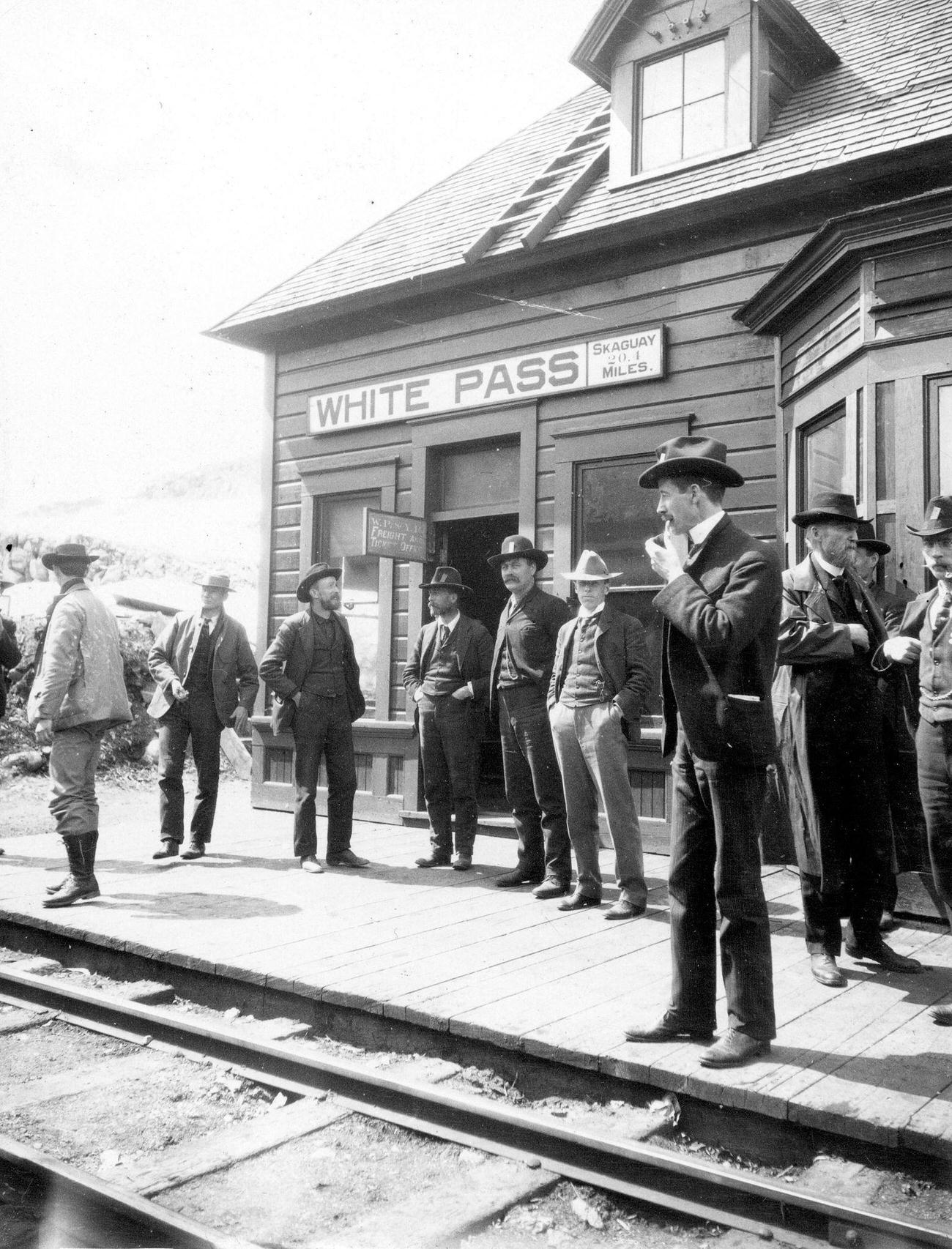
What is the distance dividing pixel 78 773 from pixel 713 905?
4.01m

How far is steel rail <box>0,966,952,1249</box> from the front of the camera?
2.70 m

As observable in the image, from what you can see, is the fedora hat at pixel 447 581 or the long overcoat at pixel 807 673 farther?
the fedora hat at pixel 447 581

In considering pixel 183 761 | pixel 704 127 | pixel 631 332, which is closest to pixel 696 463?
pixel 631 332

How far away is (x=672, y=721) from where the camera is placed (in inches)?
152

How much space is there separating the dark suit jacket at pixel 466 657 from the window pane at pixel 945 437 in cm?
307

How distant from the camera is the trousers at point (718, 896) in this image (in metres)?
3.56

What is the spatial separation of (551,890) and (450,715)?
153 centimetres

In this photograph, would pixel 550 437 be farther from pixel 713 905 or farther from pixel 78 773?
pixel 713 905

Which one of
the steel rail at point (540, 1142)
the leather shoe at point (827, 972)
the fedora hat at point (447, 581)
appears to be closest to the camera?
the steel rail at point (540, 1142)

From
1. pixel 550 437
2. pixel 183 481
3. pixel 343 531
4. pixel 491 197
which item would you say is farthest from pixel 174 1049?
pixel 183 481

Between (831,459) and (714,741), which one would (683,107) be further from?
(714,741)

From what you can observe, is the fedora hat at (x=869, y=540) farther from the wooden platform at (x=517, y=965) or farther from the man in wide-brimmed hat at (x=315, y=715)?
the man in wide-brimmed hat at (x=315, y=715)

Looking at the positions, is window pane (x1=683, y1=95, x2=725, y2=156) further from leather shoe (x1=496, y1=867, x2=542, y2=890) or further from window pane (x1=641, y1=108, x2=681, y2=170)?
leather shoe (x1=496, y1=867, x2=542, y2=890)

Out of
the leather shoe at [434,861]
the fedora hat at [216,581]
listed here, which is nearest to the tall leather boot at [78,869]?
the leather shoe at [434,861]
